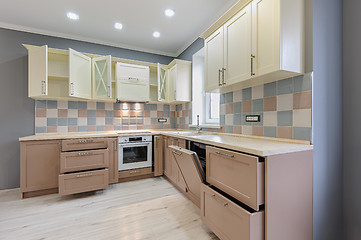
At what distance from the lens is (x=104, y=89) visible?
2812mm

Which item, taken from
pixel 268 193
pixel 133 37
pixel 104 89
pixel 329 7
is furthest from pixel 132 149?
pixel 329 7

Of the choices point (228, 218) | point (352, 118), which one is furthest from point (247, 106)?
point (228, 218)

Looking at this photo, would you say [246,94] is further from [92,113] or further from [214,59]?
[92,113]

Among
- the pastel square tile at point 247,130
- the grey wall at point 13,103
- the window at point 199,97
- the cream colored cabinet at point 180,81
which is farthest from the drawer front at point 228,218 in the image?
the grey wall at point 13,103

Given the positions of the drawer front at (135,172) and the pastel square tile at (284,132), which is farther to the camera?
the drawer front at (135,172)

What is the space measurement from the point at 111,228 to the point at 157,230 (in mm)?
454

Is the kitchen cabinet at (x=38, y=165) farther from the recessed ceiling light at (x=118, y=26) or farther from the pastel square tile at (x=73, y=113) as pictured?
the recessed ceiling light at (x=118, y=26)

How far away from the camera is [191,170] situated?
5.60ft

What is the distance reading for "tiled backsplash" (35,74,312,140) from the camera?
1.38 meters

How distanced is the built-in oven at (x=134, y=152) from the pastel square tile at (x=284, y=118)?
2033mm

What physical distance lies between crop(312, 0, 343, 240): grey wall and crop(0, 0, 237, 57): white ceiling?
1.06m

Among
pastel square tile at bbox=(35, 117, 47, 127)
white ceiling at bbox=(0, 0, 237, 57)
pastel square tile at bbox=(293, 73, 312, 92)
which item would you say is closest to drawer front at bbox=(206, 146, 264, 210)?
pastel square tile at bbox=(293, 73, 312, 92)

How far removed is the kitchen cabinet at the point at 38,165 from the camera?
2.16 metres

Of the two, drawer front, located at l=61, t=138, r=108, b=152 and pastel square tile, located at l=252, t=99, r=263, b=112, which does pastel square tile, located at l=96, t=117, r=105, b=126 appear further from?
pastel square tile, located at l=252, t=99, r=263, b=112
